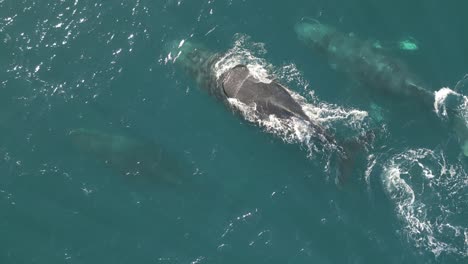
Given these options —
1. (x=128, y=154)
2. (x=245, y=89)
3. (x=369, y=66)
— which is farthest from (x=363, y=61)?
(x=128, y=154)

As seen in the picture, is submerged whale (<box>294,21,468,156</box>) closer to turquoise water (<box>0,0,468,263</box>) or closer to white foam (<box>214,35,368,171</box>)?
turquoise water (<box>0,0,468,263</box>)

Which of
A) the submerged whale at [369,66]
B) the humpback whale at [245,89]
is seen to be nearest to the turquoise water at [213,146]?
the submerged whale at [369,66]

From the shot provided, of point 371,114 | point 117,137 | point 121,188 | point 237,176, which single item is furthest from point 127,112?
point 371,114

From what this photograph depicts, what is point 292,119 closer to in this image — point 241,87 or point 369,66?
point 241,87

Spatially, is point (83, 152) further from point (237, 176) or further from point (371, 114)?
point (371, 114)

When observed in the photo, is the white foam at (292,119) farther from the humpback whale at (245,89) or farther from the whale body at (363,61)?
the whale body at (363,61)

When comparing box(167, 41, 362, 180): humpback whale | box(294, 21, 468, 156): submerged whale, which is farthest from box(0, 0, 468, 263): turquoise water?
box(167, 41, 362, 180): humpback whale
